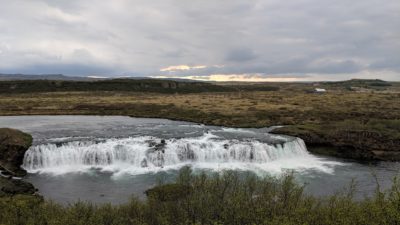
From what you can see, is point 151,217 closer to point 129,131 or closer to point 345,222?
point 345,222

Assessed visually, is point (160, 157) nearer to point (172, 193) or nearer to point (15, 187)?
point (15, 187)

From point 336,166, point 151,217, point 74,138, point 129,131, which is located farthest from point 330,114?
point 151,217

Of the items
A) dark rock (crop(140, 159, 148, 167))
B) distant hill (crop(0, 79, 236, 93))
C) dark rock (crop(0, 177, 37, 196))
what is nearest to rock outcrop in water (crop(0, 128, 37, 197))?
dark rock (crop(0, 177, 37, 196))

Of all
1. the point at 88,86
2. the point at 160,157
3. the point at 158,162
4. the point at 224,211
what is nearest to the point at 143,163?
the point at 158,162

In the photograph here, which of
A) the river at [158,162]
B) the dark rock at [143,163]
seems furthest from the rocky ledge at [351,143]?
the dark rock at [143,163]

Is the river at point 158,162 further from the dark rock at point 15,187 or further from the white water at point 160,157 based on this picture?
the dark rock at point 15,187

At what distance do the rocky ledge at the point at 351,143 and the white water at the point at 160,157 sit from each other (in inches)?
189

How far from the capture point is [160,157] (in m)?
44.5

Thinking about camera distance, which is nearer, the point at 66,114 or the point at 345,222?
the point at 345,222

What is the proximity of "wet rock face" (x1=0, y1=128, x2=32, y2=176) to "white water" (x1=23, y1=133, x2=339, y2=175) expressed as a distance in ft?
3.00

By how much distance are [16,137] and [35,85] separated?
12598 cm

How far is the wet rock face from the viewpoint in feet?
133

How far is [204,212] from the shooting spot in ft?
62.7

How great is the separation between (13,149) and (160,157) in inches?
675
